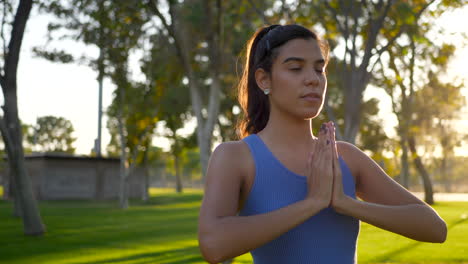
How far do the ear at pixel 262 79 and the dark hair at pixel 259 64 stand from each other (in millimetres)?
17

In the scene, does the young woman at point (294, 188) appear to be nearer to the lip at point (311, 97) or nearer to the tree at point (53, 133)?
the lip at point (311, 97)

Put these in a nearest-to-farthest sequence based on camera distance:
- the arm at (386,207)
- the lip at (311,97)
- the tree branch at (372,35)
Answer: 1. the arm at (386,207)
2. the lip at (311,97)
3. the tree branch at (372,35)

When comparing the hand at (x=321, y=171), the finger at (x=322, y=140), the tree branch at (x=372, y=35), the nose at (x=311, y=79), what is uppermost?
the tree branch at (x=372, y=35)

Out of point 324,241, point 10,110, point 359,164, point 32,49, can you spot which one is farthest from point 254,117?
point 32,49

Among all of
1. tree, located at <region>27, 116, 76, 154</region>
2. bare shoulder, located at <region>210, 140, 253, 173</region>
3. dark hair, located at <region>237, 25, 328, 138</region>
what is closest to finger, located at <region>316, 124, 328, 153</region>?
bare shoulder, located at <region>210, 140, 253, 173</region>

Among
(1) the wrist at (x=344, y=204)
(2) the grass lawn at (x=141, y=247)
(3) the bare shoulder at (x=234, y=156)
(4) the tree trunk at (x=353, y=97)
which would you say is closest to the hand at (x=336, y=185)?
(1) the wrist at (x=344, y=204)

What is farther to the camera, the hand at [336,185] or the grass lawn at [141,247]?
the grass lawn at [141,247]

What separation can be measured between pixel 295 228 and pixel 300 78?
508mm

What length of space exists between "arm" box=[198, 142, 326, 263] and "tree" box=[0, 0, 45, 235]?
50.5ft

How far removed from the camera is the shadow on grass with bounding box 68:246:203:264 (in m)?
11.9

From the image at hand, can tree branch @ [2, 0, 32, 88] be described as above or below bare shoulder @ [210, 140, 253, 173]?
above

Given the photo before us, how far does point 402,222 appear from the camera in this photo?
212 cm

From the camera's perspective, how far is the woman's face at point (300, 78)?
213cm

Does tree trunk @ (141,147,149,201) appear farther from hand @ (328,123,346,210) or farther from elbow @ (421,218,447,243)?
hand @ (328,123,346,210)
